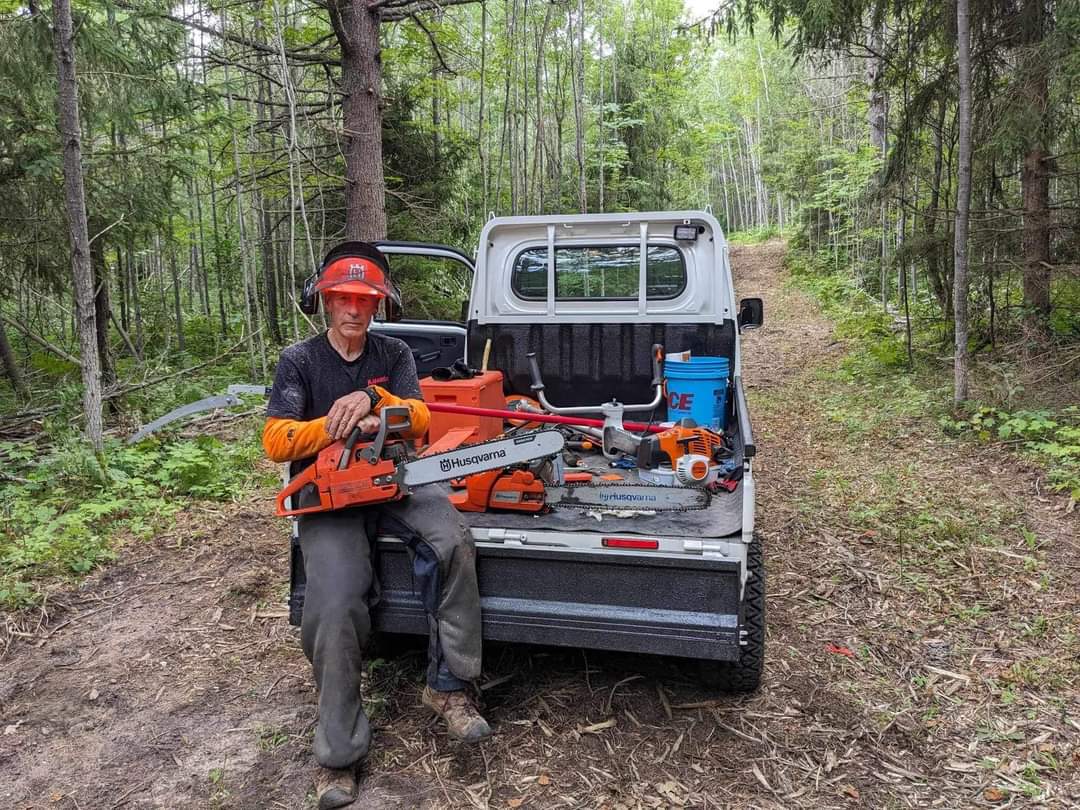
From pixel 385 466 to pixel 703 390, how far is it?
94.2 inches

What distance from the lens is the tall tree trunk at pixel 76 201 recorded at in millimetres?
5246

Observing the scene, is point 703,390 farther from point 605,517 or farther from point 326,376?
point 326,376

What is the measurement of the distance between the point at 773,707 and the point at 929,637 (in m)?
1.10

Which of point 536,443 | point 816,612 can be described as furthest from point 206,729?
point 816,612

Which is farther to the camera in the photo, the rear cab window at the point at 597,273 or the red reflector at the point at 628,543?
the rear cab window at the point at 597,273

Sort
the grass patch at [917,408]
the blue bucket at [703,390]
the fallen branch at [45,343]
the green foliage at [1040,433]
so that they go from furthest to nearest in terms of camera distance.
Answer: the fallen branch at [45,343] → the grass patch at [917,408] → the green foliage at [1040,433] → the blue bucket at [703,390]

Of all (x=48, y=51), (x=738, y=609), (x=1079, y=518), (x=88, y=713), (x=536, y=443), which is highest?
(x=48, y=51)

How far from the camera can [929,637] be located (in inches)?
137

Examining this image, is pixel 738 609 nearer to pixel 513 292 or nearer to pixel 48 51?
pixel 513 292

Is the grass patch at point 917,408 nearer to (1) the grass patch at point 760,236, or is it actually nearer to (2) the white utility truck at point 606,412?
(2) the white utility truck at point 606,412

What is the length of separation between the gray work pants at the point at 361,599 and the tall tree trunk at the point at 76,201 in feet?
13.0

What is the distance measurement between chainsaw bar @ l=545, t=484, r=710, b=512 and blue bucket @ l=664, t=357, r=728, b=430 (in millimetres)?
1212

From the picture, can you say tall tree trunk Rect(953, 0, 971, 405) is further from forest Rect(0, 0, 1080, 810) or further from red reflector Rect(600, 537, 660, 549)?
red reflector Rect(600, 537, 660, 549)

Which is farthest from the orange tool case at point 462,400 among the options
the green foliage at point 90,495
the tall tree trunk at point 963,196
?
the tall tree trunk at point 963,196
